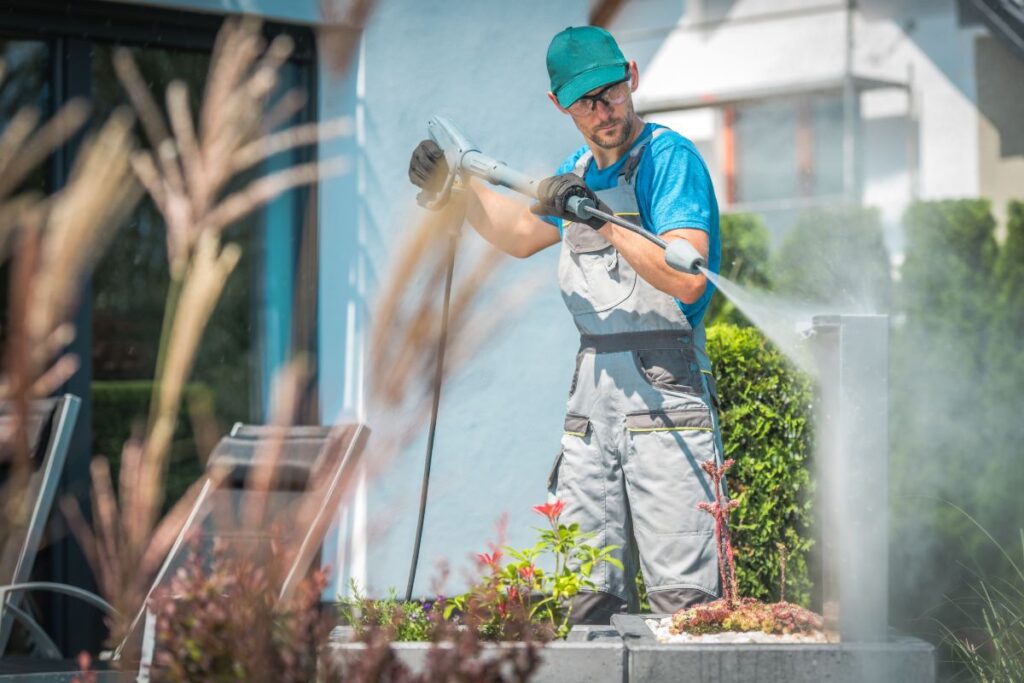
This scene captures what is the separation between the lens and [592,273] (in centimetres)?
339

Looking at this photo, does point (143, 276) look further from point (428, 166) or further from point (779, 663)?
point (779, 663)

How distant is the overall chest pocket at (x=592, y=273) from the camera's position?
132 inches

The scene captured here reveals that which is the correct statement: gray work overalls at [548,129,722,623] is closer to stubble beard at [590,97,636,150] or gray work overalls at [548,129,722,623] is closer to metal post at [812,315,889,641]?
stubble beard at [590,97,636,150]

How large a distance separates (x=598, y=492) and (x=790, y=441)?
1776 millimetres

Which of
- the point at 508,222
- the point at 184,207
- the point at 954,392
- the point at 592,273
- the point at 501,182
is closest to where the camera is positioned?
the point at 501,182

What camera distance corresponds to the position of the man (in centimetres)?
328

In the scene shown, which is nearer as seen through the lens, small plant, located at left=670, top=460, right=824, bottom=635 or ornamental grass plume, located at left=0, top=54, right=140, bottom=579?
small plant, located at left=670, top=460, right=824, bottom=635

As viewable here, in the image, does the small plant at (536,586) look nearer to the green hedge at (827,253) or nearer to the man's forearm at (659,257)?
the man's forearm at (659,257)

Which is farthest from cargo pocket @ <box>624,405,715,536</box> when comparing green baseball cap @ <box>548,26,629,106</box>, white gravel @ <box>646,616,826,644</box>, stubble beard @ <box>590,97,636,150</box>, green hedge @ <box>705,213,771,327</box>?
green hedge @ <box>705,213,771,327</box>

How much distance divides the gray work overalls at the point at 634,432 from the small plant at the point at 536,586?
0.09 metres

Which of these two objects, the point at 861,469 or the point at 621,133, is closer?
the point at 861,469

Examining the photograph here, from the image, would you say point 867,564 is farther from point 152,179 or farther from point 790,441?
point 152,179

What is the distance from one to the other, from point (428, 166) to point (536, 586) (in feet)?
3.37

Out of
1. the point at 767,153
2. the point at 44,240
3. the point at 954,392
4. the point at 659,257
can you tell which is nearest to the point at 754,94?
the point at 767,153
